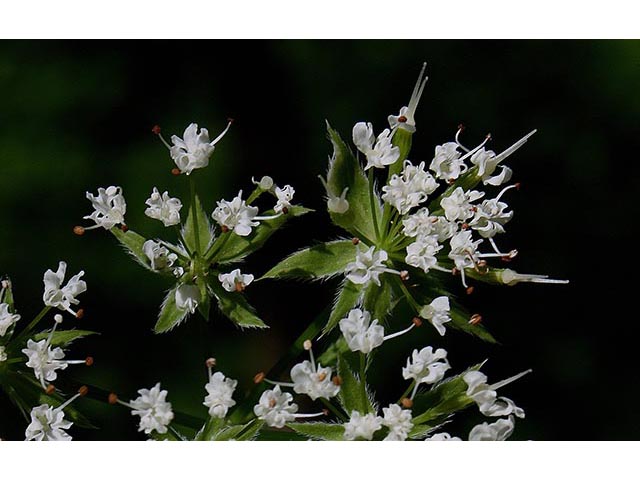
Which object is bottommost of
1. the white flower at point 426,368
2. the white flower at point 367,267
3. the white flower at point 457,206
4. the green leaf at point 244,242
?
the white flower at point 426,368

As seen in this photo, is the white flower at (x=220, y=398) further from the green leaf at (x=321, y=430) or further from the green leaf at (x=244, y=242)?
the green leaf at (x=244, y=242)

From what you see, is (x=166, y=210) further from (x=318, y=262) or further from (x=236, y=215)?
(x=318, y=262)

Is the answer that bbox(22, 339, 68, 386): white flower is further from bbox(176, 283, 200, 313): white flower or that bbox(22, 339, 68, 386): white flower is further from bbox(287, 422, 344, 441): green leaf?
bbox(287, 422, 344, 441): green leaf

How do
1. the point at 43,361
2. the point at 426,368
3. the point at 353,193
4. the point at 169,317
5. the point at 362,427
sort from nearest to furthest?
the point at 362,427
the point at 426,368
the point at 43,361
the point at 169,317
the point at 353,193

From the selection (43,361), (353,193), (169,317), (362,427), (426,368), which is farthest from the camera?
(353,193)

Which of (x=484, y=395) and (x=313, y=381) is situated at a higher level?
(x=313, y=381)

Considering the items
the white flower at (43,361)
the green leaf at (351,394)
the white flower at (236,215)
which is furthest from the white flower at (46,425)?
the green leaf at (351,394)

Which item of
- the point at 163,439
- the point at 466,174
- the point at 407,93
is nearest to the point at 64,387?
the point at 163,439

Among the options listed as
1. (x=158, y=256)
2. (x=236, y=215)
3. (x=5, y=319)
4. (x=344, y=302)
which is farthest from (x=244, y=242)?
(x=5, y=319)
